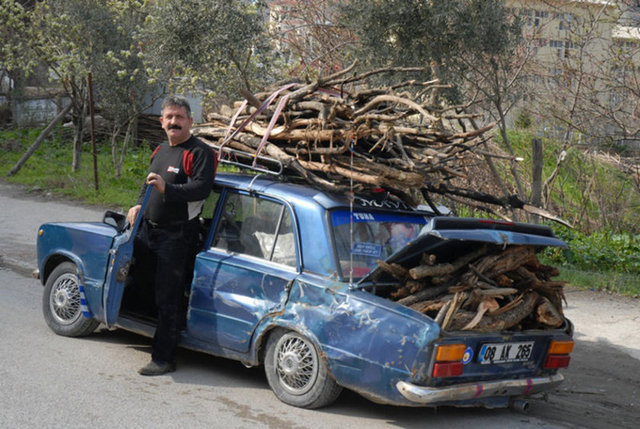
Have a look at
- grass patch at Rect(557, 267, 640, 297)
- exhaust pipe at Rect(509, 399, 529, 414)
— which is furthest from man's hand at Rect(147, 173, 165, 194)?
grass patch at Rect(557, 267, 640, 297)

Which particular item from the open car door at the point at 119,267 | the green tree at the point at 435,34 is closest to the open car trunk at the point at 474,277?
the open car door at the point at 119,267

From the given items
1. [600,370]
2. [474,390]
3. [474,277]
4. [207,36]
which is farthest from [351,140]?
[207,36]

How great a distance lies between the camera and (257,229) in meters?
6.09

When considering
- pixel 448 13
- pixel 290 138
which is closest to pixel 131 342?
pixel 290 138

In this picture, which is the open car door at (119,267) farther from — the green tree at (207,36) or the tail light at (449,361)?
the green tree at (207,36)

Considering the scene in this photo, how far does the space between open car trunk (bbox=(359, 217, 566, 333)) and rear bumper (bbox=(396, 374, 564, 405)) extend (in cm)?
36

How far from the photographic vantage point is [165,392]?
5.78 meters

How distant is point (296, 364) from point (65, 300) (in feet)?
8.32

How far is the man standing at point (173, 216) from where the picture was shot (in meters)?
6.12

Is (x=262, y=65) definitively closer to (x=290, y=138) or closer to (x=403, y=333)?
(x=290, y=138)

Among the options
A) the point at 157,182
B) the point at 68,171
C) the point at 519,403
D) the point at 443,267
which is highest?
the point at 157,182

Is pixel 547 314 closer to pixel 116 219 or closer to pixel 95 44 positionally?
pixel 116 219

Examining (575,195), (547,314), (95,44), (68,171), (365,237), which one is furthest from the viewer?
(68,171)

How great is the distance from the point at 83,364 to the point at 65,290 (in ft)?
3.03
